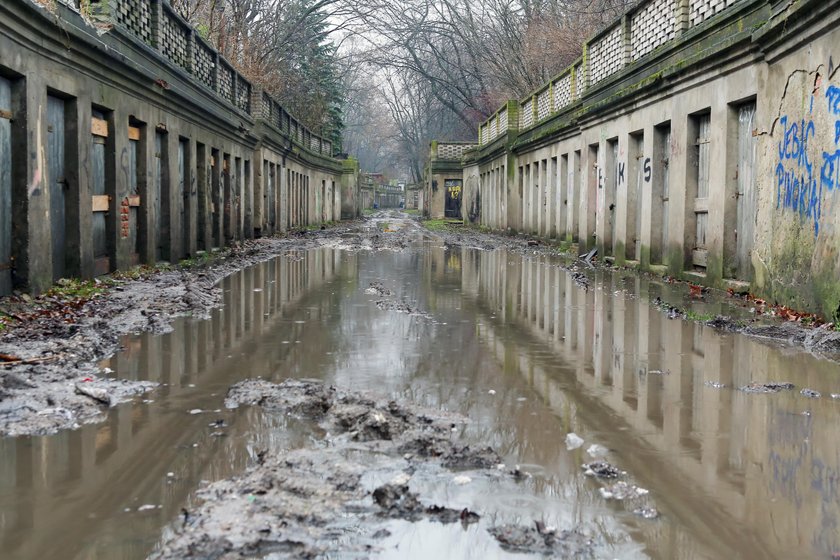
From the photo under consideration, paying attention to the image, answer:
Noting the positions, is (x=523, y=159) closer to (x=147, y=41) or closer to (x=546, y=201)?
(x=546, y=201)

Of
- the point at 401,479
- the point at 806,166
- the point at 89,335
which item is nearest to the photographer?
the point at 401,479

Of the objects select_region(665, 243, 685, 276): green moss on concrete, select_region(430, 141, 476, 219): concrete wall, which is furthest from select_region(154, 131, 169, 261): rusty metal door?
select_region(430, 141, 476, 219): concrete wall

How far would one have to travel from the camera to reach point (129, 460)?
4.35 metres

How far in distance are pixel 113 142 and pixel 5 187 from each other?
4.08 meters

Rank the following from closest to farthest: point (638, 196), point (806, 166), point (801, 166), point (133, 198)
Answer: point (806, 166), point (801, 166), point (133, 198), point (638, 196)

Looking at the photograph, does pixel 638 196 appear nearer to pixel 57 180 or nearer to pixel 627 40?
pixel 627 40

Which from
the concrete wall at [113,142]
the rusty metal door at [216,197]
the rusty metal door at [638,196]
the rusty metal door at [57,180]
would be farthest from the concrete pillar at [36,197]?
the rusty metal door at [216,197]

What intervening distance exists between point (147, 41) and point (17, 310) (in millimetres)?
8509

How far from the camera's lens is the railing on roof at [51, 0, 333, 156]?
1477 centimetres

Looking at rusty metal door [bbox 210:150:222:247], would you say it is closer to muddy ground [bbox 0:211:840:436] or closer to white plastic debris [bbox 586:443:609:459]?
muddy ground [bbox 0:211:840:436]

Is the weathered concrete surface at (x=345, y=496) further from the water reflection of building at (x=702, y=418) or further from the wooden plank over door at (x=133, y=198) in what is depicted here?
the wooden plank over door at (x=133, y=198)

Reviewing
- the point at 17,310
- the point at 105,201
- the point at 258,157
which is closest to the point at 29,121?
the point at 17,310

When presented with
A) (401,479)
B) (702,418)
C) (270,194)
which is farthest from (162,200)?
(270,194)

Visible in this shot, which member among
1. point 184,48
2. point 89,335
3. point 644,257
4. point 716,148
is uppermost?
point 184,48
